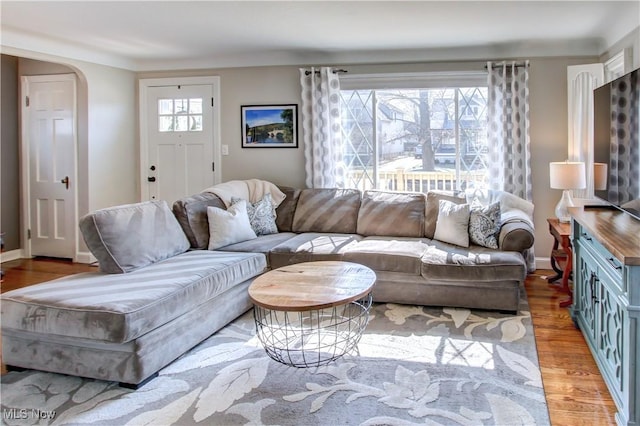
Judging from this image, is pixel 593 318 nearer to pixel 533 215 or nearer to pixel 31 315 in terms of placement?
pixel 533 215

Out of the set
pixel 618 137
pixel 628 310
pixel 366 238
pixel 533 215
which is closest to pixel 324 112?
pixel 366 238

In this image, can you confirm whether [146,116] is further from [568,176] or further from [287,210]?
[568,176]

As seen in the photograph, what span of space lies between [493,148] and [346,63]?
5.73 feet

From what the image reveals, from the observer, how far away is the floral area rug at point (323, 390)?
211cm

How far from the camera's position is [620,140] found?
271cm

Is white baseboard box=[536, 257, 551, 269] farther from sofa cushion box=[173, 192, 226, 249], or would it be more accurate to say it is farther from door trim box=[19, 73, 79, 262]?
door trim box=[19, 73, 79, 262]

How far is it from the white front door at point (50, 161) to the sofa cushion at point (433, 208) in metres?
3.83

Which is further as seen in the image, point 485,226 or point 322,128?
point 322,128

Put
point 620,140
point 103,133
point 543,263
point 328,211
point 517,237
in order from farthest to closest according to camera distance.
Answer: point 103,133, point 543,263, point 328,211, point 517,237, point 620,140

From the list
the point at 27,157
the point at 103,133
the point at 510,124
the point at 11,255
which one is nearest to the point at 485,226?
the point at 510,124

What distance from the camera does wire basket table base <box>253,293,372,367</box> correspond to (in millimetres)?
2641

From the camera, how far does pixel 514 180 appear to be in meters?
4.57
